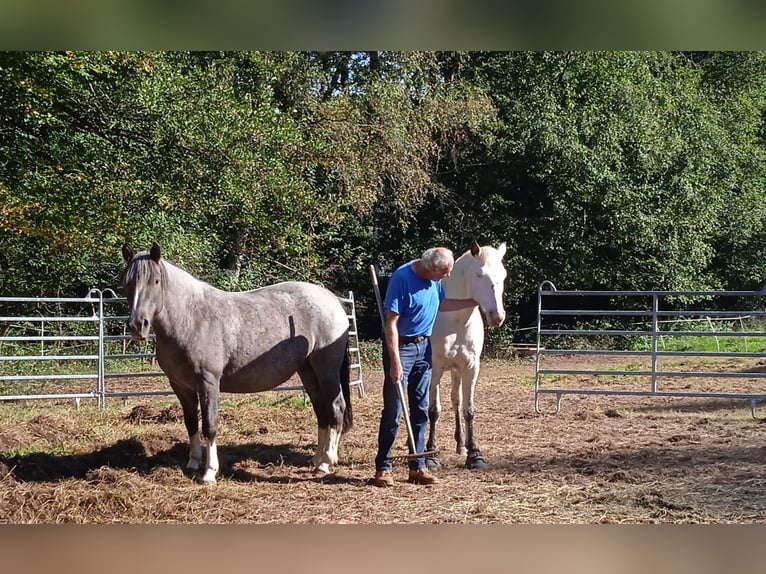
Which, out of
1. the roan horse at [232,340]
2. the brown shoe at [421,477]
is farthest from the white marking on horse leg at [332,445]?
the brown shoe at [421,477]

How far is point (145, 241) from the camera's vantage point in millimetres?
11523

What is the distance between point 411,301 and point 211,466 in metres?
1.76

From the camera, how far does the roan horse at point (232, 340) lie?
17.1ft

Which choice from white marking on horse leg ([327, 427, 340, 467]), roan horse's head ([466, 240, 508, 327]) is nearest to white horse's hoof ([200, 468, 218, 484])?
white marking on horse leg ([327, 427, 340, 467])

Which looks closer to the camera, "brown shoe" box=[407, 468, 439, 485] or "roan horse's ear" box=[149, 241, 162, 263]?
"roan horse's ear" box=[149, 241, 162, 263]

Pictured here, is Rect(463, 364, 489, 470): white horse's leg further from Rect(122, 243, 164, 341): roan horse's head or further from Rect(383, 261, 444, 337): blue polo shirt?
Rect(122, 243, 164, 341): roan horse's head

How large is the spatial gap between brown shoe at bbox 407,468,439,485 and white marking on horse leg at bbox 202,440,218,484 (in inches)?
52.4

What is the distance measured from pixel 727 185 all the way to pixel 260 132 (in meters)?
12.6

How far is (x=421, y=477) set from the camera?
5.21m

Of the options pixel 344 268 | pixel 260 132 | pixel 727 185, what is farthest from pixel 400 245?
pixel 727 185

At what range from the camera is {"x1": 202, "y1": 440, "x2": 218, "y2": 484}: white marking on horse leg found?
523cm

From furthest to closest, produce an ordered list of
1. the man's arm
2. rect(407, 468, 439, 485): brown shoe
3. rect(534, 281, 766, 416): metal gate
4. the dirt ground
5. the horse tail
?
rect(534, 281, 766, 416): metal gate
the horse tail
rect(407, 468, 439, 485): brown shoe
the man's arm
the dirt ground
